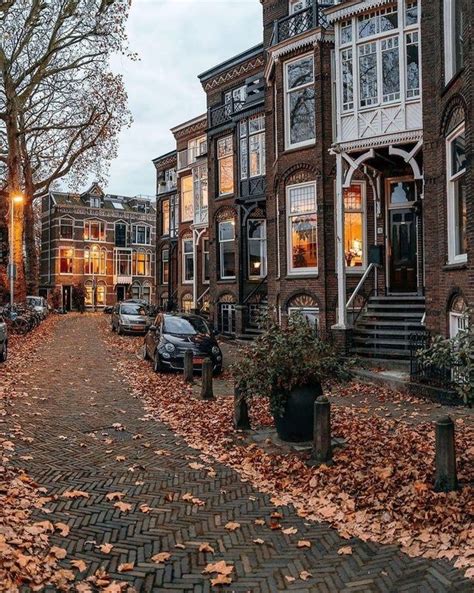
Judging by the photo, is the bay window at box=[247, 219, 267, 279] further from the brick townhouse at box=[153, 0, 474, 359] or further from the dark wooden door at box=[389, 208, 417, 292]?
the dark wooden door at box=[389, 208, 417, 292]

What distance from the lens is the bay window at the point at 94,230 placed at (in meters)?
64.9

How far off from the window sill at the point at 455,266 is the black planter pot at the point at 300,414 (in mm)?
4979

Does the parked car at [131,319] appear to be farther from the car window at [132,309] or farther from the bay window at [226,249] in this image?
the bay window at [226,249]

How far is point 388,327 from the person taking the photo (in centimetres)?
1505

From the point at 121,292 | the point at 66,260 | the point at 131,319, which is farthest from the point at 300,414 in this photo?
the point at 121,292

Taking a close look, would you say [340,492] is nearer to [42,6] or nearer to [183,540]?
[183,540]

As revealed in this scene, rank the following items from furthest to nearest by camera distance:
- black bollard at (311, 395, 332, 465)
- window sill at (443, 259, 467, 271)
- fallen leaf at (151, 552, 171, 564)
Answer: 1. window sill at (443, 259, 467, 271)
2. black bollard at (311, 395, 332, 465)
3. fallen leaf at (151, 552, 171, 564)

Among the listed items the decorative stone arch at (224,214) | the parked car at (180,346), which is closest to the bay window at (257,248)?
the decorative stone arch at (224,214)

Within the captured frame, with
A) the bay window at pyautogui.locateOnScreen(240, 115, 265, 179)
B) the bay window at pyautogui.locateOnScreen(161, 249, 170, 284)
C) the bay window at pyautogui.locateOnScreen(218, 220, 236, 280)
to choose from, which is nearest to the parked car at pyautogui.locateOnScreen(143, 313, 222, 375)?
the bay window at pyautogui.locateOnScreen(240, 115, 265, 179)

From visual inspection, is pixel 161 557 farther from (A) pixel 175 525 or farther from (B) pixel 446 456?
(B) pixel 446 456

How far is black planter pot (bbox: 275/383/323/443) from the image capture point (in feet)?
24.7

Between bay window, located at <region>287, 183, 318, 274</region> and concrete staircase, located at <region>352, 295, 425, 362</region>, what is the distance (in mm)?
2640

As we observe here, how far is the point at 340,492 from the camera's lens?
5.93 meters

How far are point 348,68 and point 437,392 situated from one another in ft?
34.5
